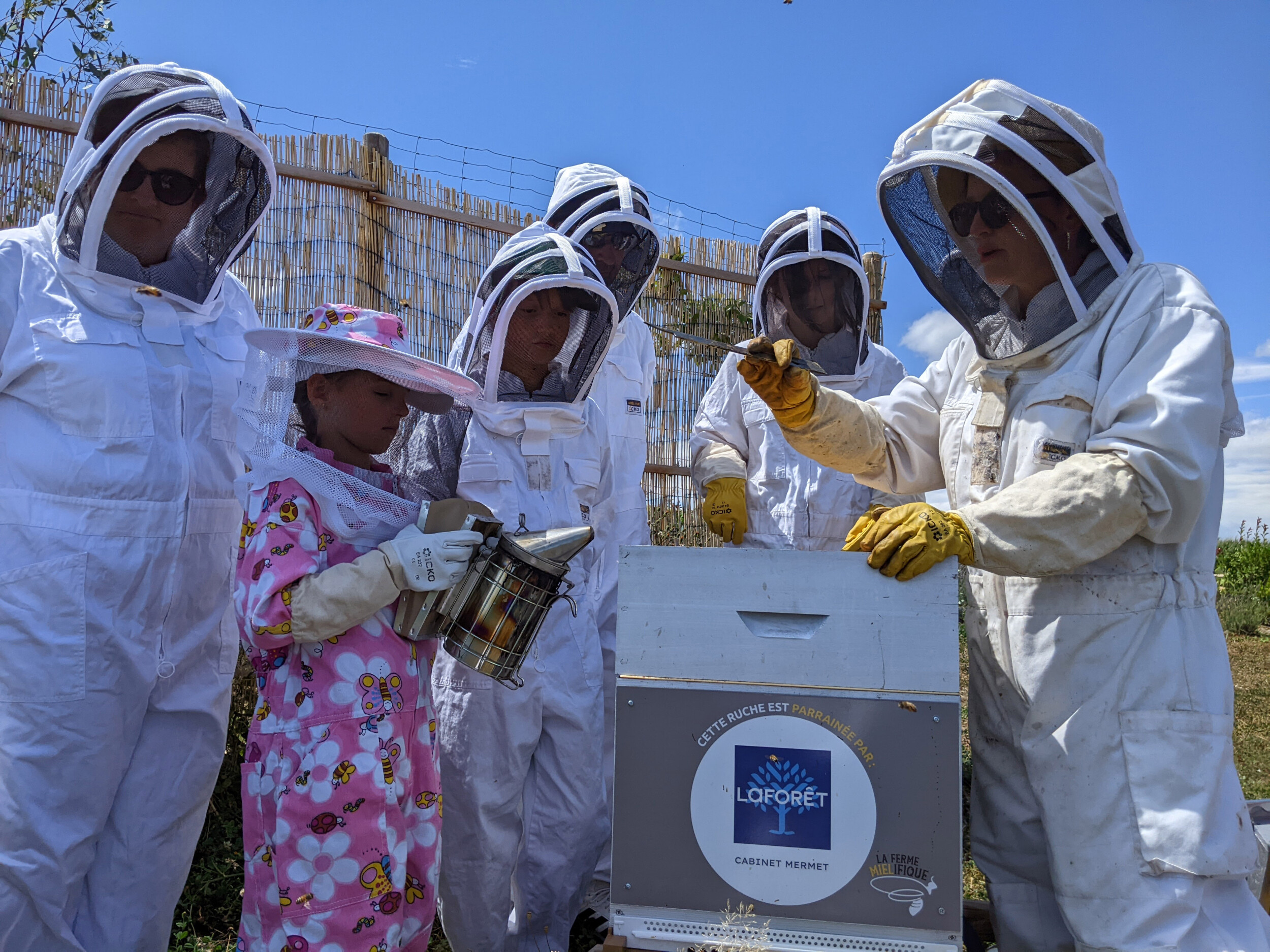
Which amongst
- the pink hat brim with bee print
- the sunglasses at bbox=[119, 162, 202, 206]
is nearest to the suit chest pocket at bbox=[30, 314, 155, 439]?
the sunglasses at bbox=[119, 162, 202, 206]

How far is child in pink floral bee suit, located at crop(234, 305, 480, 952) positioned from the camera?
2.15 meters

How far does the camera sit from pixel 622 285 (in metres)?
4.25

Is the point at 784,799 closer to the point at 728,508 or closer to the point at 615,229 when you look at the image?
the point at 728,508

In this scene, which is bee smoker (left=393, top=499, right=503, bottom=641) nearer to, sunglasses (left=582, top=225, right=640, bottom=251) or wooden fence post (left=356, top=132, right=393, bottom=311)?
sunglasses (left=582, top=225, right=640, bottom=251)

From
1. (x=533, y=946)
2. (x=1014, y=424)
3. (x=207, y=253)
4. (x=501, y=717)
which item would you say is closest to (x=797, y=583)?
(x=1014, y=424)

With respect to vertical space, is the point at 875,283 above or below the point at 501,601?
above

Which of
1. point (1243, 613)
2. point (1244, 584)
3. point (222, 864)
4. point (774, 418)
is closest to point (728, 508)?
point (774, 418)

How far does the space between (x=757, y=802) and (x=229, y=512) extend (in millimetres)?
1877

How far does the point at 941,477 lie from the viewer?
289cm

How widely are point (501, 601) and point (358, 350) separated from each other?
720mm

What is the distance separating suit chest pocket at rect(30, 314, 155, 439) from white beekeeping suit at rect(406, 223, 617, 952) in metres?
0.78

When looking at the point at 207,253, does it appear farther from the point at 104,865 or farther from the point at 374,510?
the point at 104,865

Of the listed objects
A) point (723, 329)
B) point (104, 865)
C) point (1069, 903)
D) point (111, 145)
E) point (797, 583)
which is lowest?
point (104, 865)

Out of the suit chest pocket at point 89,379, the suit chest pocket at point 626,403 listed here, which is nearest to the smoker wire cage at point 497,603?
the suit chest pocket at point 89,379
